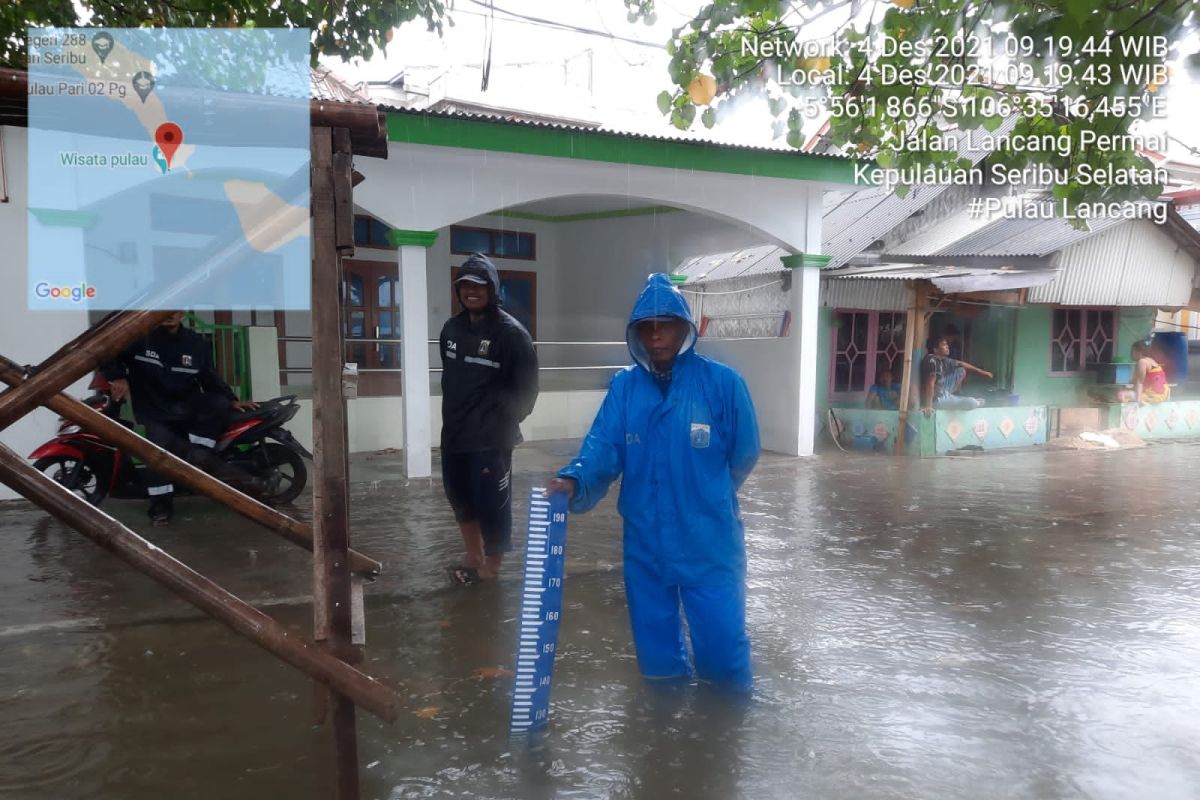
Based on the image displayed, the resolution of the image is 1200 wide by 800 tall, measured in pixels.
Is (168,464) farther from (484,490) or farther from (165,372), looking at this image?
(165,372)

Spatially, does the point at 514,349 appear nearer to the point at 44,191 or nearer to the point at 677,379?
the point at 677,379

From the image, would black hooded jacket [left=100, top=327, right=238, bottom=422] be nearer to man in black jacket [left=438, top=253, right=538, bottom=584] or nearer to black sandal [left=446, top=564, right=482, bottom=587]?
man in black jacket [left=438, top=253, right=538, bottom=584]

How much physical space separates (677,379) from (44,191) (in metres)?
5.98

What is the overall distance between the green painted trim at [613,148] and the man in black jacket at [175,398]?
2.65 m

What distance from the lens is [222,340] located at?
778 cm

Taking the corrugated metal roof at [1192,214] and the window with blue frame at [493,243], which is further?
the corrugated metal roof at [1192,214]

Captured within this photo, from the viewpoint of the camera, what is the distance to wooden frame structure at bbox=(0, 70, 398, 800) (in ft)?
7.30

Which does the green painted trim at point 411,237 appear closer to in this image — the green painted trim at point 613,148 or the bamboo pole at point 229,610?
the green painted trim at point 613,148

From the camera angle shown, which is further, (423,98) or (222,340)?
(423,98)

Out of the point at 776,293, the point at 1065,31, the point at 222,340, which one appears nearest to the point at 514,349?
the point at 1065,31

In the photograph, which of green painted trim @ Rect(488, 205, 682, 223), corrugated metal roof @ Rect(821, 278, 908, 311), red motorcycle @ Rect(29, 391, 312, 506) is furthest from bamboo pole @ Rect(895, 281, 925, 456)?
red motorcycle @ Rect(29, 391, 312, 506)

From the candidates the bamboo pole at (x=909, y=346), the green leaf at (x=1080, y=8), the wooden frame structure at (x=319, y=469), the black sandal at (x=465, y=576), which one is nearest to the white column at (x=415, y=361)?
the black sandal at (x=465, y=576)

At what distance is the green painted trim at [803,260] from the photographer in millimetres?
9664
